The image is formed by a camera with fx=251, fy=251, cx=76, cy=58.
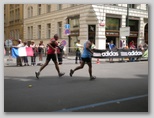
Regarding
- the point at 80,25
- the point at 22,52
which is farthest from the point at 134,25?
the point at 22,52

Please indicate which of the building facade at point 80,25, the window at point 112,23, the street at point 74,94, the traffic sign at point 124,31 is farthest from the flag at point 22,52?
the traffic sign at point 124,31

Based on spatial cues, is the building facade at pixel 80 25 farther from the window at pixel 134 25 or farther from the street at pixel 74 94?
the street at pixel 74 94

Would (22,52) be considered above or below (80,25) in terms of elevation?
below

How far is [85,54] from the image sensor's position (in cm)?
731

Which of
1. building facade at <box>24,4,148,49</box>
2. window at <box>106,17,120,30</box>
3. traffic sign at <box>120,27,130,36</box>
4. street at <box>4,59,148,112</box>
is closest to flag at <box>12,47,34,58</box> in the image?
street at <box>4,59,148,112</box>

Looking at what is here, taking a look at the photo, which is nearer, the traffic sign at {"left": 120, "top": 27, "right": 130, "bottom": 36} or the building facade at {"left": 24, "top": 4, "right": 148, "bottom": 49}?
the building facade at {"left": 24, "top": 4, "right": 148, "bottom": 49}

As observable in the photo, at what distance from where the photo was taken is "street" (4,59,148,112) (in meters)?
4.89

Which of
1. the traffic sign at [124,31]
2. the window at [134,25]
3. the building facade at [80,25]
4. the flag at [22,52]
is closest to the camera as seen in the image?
the building facade at [80,25]

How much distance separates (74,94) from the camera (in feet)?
18.6

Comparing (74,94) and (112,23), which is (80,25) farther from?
(74,94)

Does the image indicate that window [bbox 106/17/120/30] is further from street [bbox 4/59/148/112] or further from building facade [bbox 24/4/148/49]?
street [bbox 4/59/148/112]

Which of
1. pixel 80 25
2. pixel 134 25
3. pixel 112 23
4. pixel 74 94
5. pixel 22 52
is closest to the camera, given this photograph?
pixel 74 94

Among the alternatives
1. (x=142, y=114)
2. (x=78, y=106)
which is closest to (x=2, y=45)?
(x=78, y=106)

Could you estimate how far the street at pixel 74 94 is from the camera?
4891 millimetres
